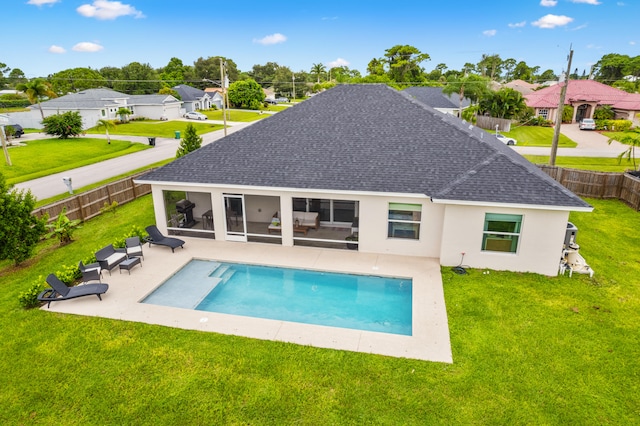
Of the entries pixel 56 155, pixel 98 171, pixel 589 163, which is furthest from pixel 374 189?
pixel 56 155

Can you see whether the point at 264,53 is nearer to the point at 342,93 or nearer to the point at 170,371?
the point at 342,93

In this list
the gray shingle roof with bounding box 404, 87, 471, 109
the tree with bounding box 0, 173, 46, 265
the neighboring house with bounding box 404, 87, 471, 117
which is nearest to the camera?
the tree with bounding box 0, 173, 46, 265

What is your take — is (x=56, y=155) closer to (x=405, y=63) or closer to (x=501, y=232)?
(x=501, y=232)

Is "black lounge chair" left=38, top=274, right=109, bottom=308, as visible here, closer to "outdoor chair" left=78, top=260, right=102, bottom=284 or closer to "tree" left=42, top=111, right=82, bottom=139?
"outdoor chair" left=78, top=260, right=102, bottom=284

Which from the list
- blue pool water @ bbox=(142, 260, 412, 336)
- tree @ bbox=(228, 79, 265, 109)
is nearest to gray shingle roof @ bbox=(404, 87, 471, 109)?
tree @ bbox=(228, 79, 265, 109)

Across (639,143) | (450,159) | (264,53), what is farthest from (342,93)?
(264,53)

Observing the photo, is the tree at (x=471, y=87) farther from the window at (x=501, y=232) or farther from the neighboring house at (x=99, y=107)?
the neighboring house at (x=99, y=107)

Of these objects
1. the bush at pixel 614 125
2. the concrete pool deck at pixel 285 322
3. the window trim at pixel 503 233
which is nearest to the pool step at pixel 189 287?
the concrete pool deck at pixel 285 322
